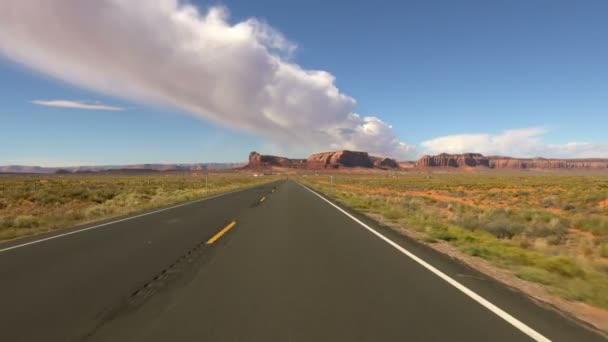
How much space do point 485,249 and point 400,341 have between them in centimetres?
579

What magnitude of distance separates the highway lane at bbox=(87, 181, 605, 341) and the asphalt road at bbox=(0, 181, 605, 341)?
15 mm

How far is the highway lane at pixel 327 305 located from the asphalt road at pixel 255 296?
15mm

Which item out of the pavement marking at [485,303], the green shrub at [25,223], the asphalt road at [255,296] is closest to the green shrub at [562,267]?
the asphalt road at [255,296]

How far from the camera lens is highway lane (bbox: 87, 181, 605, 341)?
357cm

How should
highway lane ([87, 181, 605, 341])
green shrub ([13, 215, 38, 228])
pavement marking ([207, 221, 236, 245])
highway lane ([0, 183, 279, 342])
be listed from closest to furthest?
highway lane ([87, 181, 605, 341]) → highway lane ([0, 183, 279, 342]) → pavement marking ([207, 221, 236, 245]) → green shrub ([13, 215, 38, 228])

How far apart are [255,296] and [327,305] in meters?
0.97

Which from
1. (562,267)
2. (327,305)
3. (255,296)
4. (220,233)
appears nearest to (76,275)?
(255,296)

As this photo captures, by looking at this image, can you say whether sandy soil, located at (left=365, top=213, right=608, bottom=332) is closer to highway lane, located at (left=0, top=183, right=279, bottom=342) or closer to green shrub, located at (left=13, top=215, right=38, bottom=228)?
highway lane, located at (left=0, top=183, right=279, bottom=342)

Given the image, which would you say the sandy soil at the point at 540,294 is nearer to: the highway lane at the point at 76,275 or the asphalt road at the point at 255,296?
the asphalt road at the point at 255,296

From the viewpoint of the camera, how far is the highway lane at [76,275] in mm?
3785

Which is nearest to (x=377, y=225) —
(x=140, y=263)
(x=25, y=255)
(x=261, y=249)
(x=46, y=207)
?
(x=261, y=249)

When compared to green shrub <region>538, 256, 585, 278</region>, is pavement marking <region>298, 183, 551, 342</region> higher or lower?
higher

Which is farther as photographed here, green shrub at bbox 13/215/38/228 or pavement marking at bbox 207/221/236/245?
green shrub at bbox 13/215/38/228

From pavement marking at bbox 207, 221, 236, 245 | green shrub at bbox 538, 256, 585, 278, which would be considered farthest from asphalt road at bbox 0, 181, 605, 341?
green shrub at bbox 538, 256, 585, 278
